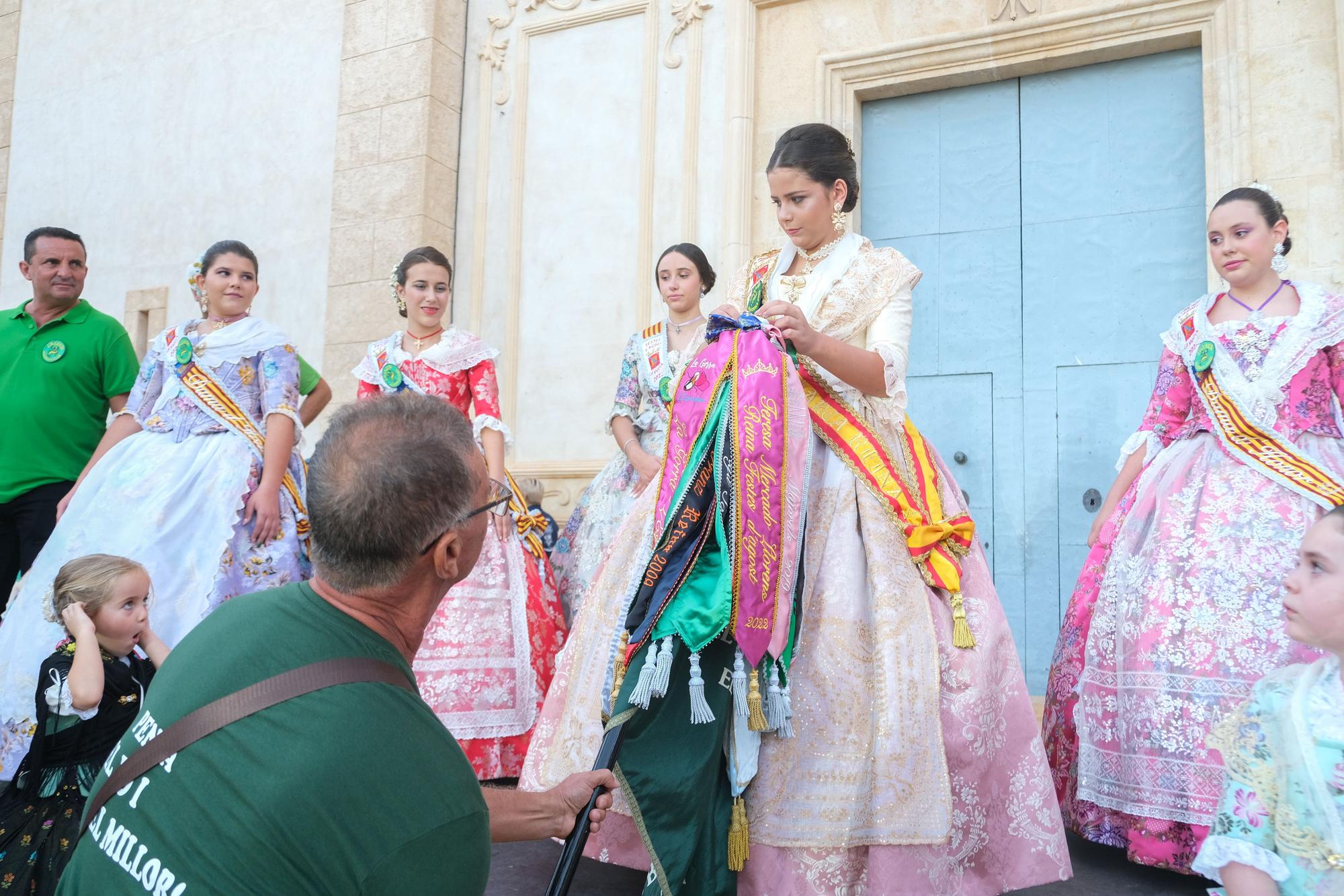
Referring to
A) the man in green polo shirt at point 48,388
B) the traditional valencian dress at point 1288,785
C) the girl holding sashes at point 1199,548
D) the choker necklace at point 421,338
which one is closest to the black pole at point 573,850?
the traditional valencian dress at point 1288,785

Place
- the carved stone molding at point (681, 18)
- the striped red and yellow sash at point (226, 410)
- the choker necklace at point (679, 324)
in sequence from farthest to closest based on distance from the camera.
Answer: the carved stone molding at point (681, 18) → the choker necklace at point (679, 324) → the striped red and yellow sash at point (226, 410)

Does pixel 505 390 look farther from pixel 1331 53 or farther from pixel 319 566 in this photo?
pixel 319 566

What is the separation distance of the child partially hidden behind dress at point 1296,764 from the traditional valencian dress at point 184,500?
128 inches

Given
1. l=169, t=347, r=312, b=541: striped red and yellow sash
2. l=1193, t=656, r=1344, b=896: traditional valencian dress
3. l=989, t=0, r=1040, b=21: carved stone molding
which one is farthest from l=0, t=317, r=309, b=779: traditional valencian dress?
l=989, t=0, r=1040, b=21: carved stone molding

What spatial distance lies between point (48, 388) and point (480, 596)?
2334 mm

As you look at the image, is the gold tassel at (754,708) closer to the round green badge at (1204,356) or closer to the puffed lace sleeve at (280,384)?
the round green badge at (1204,356)

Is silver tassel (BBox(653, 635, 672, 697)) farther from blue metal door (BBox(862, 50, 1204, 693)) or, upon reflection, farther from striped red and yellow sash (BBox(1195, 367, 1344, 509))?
blue metal door (BBox(862, 50, 1204, 693))

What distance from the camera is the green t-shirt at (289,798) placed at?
4.27ft

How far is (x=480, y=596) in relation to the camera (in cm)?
408

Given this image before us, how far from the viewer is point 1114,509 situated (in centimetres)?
362

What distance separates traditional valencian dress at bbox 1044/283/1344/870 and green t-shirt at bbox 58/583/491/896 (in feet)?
7.10

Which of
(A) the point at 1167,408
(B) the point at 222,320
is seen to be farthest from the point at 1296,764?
(B) the point at 222,320

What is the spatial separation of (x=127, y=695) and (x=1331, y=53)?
539 cm

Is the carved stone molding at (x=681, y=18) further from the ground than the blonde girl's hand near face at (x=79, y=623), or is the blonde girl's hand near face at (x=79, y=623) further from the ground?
the carved stone molding at (x=681, y=18)
